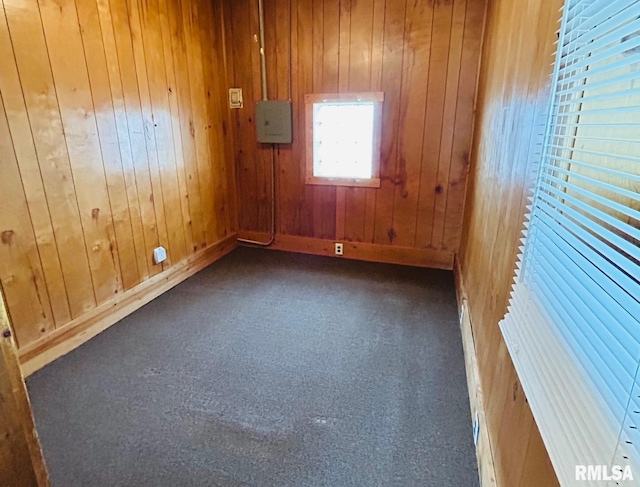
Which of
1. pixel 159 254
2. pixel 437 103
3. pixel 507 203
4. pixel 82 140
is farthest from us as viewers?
pixel 437 103

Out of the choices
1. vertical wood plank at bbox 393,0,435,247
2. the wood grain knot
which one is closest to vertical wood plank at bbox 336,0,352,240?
vertical wood plank at bbox 393,0,435,247

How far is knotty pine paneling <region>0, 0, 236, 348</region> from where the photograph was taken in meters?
1.96

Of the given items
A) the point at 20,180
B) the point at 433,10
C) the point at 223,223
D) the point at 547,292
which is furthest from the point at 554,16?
the point at 223,223

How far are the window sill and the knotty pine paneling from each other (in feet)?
3.26

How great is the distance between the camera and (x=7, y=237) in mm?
1925

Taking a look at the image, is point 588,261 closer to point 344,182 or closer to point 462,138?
point 462,138

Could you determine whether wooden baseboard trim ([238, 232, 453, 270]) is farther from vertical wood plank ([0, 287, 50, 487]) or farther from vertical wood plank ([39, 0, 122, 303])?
vertical wood plank ([0, 287, 50, 487])

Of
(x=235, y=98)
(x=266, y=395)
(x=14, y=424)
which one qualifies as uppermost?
(x=235, y=98)

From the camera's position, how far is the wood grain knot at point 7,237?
1.91 m

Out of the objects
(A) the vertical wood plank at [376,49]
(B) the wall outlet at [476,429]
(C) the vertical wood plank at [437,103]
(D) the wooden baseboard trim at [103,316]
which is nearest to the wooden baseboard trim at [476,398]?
(B) the wall outlet at [476,429]

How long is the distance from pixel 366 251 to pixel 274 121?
4.87ft

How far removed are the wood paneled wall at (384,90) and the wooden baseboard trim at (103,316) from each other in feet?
3.61

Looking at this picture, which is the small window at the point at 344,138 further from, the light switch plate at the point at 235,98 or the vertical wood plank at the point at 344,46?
the light switch plate at the point at 235,98

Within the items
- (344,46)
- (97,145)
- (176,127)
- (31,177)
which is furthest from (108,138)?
(344,46)
